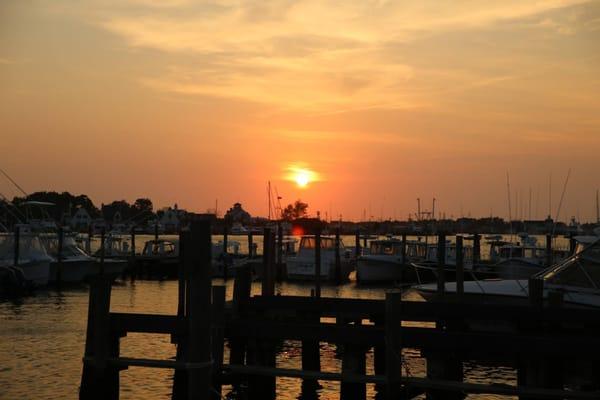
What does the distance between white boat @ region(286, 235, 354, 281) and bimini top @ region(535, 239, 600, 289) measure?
3443 cm

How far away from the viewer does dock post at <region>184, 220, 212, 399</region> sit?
1118 centimetres

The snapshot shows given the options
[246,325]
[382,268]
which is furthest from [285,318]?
[382,268]

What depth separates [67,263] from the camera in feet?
169

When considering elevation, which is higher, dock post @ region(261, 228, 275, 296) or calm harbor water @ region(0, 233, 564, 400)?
dock post @ region(261, 228, 275, 296)

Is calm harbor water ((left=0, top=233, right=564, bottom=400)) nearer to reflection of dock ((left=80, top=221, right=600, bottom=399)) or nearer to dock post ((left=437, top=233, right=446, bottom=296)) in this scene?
dock post ((left=437, top=233, right=446, bottom=296))

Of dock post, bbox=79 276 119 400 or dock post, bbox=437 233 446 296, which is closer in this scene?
dock post, bbox=79 276 119 400

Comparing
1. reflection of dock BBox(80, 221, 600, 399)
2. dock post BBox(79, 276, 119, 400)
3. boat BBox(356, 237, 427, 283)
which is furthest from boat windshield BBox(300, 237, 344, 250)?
dock post BBox(79, 276, 119, 400)

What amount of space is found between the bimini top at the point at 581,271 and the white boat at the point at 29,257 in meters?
32.5

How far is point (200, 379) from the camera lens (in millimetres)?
11445

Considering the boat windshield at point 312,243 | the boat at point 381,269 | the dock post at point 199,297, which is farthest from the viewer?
the boat windshield at point 312,243

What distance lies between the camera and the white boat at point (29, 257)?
47062mm

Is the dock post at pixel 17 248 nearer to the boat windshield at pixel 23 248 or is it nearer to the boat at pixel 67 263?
the boat windshield at pixel 23 248

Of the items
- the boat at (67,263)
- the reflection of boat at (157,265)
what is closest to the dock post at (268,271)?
the boat at (67,263)

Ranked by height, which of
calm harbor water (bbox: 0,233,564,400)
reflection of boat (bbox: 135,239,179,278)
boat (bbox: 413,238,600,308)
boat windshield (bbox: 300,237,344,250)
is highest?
boat windshield (bbox: 300,237,344,250)
